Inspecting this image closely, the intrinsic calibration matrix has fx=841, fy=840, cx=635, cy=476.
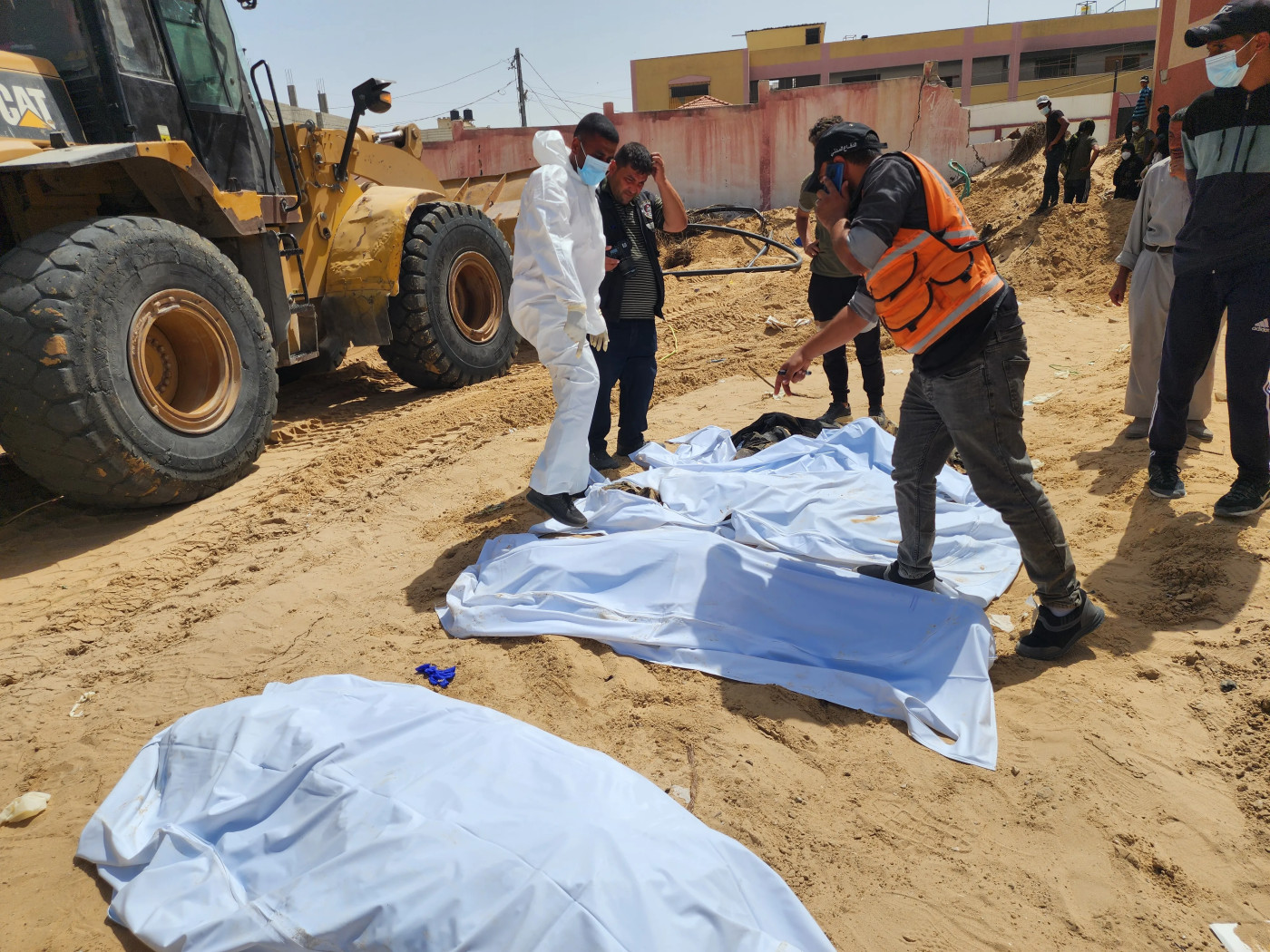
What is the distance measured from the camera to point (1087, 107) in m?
23.0

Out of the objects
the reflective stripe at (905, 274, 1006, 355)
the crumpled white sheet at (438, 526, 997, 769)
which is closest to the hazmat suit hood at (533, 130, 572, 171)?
the crumpled white sheet at (438, 526, 997, 769)

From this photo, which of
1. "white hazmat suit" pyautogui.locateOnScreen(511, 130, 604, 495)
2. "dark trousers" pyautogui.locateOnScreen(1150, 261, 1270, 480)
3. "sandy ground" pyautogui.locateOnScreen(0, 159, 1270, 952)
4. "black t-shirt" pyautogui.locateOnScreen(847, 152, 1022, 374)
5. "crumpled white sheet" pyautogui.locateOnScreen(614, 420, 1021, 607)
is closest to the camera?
"sandy ground" pyautogui.locateOnScreen(0, 159, 1270, 952)

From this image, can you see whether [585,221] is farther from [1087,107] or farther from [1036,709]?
[1087,107]

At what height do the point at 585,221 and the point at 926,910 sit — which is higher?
the point at 585,221

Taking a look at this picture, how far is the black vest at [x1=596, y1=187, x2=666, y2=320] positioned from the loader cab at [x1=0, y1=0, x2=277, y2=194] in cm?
265

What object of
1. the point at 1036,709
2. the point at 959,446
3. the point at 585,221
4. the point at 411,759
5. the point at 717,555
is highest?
the point at 585,221

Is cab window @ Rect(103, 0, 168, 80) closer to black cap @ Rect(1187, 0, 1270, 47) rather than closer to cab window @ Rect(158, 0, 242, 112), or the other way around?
cab window @ Rect(158, 0, 242, 112)

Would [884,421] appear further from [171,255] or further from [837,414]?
[171,255]

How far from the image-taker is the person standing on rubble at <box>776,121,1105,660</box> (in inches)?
105

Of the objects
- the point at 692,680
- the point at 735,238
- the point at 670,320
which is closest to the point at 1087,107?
the point at 735,238

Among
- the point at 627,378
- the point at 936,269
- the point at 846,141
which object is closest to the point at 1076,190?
the point at 627,378

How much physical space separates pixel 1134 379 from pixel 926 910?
3659 mm

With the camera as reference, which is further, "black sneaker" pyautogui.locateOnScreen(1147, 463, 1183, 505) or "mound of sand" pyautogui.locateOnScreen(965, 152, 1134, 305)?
"mound of sand" pyautogui.locateOnScreen(965, 152, 1134, 305)

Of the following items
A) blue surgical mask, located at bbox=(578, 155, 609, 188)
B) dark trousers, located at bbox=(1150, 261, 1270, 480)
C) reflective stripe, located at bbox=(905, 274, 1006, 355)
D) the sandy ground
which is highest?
blue surgical mask, located at bbox=(578, 155, 609, 188)
